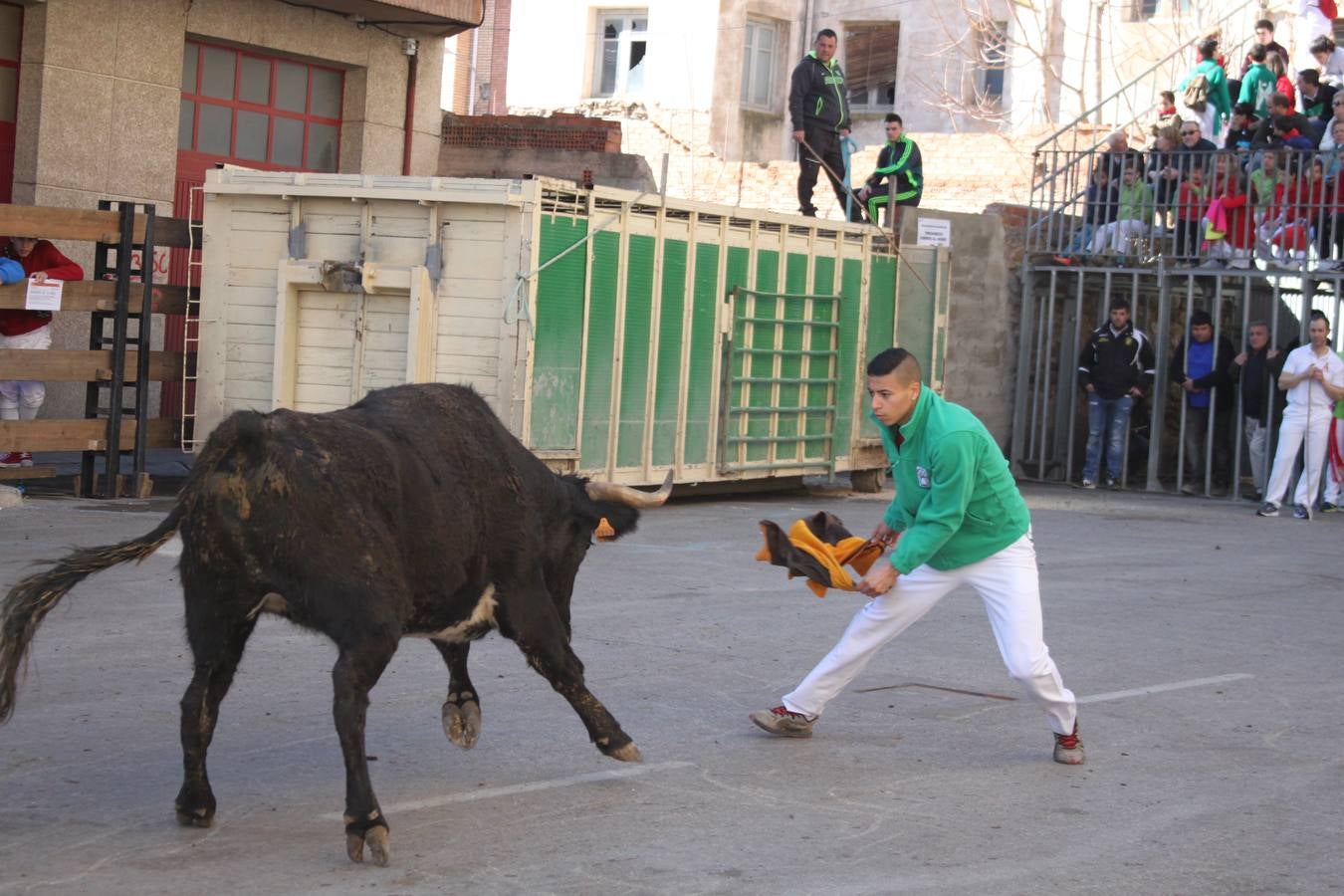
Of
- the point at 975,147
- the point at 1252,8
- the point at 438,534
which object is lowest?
the point at 438,534

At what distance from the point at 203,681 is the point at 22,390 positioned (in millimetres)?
9332

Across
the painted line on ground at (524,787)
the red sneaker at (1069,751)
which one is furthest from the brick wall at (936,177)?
the painted line on ground at (524,787)

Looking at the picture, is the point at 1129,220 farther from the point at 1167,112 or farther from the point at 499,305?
the point at 499,305

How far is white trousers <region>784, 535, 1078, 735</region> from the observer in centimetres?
707

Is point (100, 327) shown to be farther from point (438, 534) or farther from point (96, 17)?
point (438, 534)

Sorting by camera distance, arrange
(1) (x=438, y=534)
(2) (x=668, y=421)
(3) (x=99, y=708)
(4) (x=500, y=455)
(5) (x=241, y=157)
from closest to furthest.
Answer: (1) (x=438, y=534)
(4) (x=500, y=455)
(3) (x=99, y=708)
(2) (x=668, y=421)
(5) (x=241, y=157)

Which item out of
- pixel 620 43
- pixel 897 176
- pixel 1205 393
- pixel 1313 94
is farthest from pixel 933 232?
pixel 620 43

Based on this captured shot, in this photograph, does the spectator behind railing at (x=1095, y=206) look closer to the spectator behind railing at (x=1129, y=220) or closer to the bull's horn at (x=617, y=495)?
the spectator behind railing at (x=1129, y=220)

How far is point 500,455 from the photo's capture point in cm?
661

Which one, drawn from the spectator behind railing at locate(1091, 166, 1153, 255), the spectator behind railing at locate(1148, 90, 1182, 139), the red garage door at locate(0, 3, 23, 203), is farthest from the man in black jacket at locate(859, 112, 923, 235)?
the red garage door at locate(0, 3, 23, 203)

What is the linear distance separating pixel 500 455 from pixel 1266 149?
15438 mm

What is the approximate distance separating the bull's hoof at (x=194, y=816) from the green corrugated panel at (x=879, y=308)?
13368 millimetres

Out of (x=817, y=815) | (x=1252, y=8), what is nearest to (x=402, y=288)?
(x=817, y=815)

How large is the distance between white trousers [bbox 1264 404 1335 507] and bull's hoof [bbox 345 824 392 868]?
14915mm
